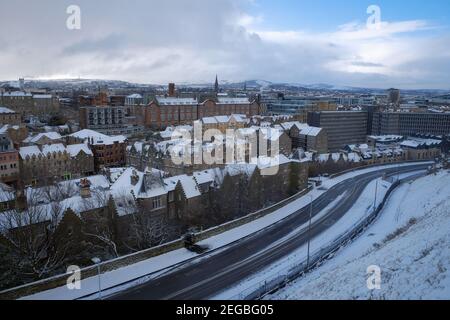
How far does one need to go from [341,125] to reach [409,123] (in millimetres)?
16811

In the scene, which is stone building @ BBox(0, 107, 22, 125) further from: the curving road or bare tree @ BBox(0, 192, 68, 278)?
the curving road

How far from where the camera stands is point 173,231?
83.6 ft

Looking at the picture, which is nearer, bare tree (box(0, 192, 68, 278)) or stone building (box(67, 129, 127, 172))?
bare tree (box(0, 192, 68, 278))

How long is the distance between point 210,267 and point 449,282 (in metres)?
11.6

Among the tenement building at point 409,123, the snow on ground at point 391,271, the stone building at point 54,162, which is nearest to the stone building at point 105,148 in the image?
the stone building at point 54,162

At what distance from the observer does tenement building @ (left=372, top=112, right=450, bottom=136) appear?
8238cm

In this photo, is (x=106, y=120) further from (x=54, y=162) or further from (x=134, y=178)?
(x=134, y=178)

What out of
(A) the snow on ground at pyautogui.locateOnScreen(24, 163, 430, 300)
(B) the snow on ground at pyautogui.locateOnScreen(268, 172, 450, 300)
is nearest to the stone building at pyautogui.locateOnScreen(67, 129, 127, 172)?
(A) the snow on ground at pyautogui.locateOnScreen(24, 163, 430, 300)

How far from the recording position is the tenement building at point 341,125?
76375mm

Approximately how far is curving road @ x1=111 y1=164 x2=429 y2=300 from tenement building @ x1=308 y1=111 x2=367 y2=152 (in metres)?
46.6

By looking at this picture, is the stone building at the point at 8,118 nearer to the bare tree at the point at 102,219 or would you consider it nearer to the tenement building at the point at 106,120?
the tenement building at the point at 106,120
